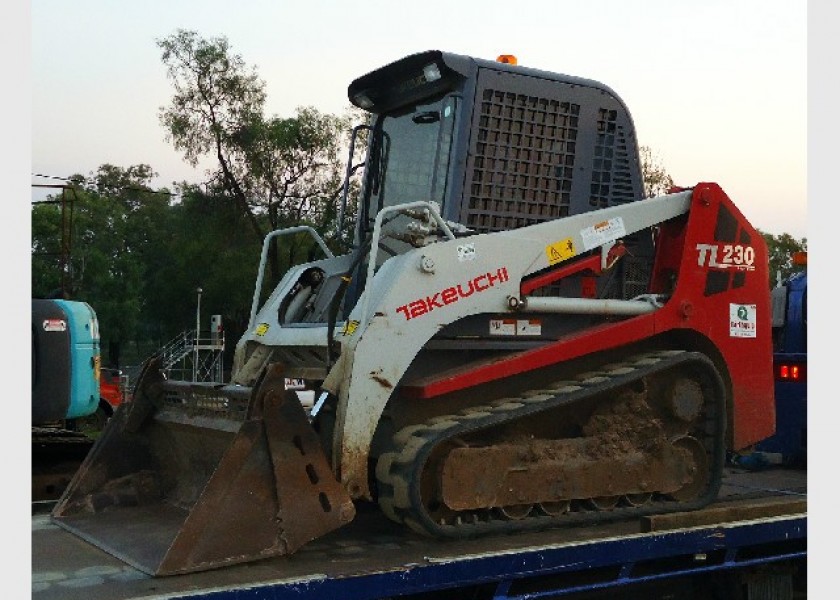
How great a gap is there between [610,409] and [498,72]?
204 centimetres

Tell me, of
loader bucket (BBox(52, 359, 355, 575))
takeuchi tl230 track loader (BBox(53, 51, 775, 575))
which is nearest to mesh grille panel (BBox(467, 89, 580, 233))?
takeuchi tl230 track loader (BBox(53, 51, 775, 575))

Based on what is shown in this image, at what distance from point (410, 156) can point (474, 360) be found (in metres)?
1.56

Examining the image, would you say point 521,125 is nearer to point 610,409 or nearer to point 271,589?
point 610,409

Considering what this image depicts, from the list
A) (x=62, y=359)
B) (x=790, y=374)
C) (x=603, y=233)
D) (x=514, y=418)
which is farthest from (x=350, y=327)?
(x=790, y=374)

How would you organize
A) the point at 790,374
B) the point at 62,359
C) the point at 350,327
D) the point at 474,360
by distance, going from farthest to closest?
the point at 790,374
the point at 62,359
the point at 474,360
the point at 350,327

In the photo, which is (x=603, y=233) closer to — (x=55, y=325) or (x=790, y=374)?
(x=790, y=374)

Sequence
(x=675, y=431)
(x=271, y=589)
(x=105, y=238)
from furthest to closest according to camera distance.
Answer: (x=105, y=238), (x=675, y=431), (x=271, y=589)

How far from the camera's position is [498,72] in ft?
20.7

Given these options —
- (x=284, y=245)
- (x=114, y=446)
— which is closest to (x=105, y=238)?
(x=284, y=245)

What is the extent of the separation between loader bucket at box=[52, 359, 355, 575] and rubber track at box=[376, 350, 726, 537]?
30cm

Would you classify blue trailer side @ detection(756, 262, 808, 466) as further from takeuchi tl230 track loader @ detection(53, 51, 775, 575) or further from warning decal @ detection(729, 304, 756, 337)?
warning decal @ detection(729, 304, 756, 337)

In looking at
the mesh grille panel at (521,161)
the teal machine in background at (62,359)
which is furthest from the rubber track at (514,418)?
the teal machine in background at (62,359)

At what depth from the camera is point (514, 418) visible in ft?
18.0

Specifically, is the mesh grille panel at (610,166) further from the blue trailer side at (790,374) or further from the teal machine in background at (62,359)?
the teal machine in background at (62,359)
